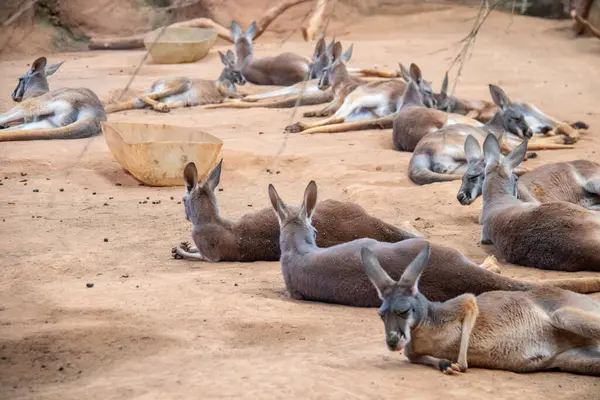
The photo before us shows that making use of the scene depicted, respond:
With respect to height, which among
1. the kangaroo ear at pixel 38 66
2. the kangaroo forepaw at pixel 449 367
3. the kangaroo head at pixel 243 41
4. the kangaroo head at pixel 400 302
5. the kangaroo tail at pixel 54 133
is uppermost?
the kangaroo head at pixel 400 302

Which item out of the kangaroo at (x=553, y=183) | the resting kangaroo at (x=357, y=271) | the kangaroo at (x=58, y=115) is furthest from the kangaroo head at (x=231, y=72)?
the resting kangaroo at (x=357, y=271)

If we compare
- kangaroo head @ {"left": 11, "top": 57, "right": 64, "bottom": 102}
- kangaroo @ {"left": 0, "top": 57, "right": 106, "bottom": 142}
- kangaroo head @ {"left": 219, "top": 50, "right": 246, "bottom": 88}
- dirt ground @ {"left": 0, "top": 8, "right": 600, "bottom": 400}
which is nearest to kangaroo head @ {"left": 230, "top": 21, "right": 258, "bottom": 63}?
kangaroo head @ {"left": 219, "top": 50, "right": 246, "bottom": 88}

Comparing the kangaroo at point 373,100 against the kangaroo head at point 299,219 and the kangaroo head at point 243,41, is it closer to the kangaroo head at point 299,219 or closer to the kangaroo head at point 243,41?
the kangaroo head at point 243,41

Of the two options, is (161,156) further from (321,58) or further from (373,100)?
(321,58)

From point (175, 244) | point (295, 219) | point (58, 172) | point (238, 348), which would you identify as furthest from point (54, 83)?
point (238, 348)

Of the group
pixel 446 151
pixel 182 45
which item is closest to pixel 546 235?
pixel 446 151

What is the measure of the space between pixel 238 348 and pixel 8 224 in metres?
2.98

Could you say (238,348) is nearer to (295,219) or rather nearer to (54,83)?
(295,219)

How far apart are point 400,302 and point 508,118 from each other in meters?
5.74

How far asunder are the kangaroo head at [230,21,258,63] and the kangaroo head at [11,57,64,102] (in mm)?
3664

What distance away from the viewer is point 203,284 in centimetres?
485

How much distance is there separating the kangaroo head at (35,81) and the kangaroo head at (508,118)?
4487 mm

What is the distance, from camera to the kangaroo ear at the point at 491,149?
623 centimetres

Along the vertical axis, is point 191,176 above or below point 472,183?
above
